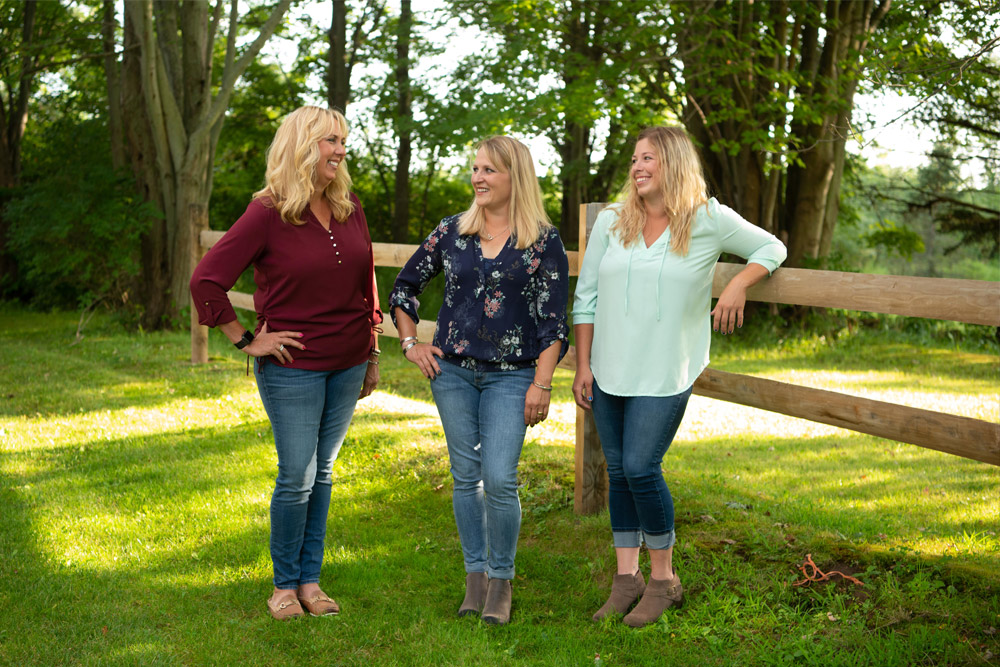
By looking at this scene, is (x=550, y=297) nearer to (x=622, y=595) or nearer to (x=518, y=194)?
(x=518, y=194)

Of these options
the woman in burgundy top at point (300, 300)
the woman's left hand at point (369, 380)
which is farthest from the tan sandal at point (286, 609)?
the woman's left hand at point (369, 380)

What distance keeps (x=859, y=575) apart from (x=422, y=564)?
2.02 metres

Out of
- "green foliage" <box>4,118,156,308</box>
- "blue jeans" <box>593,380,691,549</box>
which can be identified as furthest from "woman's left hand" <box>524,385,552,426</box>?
"green foliage" <box>4,118,156,308</box>

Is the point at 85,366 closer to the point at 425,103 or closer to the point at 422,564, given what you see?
the point at 422,564

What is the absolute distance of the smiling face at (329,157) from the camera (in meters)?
3.38

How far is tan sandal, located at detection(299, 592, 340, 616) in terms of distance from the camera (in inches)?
147

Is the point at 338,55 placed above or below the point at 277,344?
above

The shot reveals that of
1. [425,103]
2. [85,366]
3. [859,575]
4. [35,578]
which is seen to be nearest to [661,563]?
[859,575]

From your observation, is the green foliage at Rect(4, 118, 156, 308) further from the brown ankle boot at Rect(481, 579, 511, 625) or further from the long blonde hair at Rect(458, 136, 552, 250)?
the brown ankle boot at Rect(481, 579, 511, 625)

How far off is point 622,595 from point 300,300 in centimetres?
180

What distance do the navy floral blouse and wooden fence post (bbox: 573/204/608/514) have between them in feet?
3.93

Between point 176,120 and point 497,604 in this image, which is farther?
point 176,120

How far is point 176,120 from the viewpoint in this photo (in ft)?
38.4

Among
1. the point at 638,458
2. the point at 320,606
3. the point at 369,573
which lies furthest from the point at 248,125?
the point at 638,458
